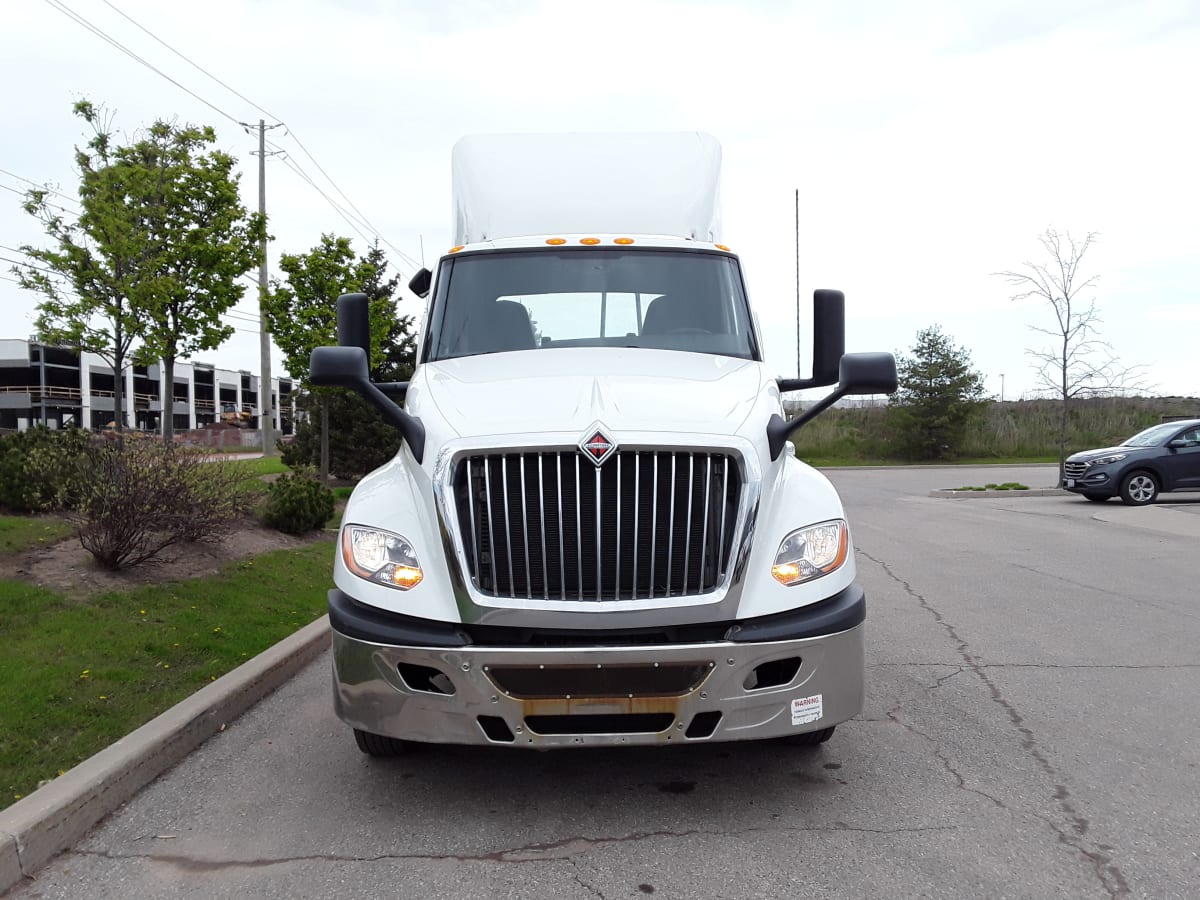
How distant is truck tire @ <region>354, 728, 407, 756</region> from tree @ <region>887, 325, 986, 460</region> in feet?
115

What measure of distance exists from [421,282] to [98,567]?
339cm

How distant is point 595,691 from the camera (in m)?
3.49

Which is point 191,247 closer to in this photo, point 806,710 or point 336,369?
point 336,369

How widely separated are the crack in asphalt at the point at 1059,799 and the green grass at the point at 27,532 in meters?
7.03

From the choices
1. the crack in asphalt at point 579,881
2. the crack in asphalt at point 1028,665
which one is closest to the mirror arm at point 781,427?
the crack in asphalt at point 579,881

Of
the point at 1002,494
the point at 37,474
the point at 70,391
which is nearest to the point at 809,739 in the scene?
the point at 37,474

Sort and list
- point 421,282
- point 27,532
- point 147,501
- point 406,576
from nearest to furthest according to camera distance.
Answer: point 406,576 → point 421,282 → point 147,501 → point 27,532

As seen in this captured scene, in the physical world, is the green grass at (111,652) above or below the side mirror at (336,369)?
below

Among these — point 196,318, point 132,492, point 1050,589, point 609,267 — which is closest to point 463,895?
point 609,267

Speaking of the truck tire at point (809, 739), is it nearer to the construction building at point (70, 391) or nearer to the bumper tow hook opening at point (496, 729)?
the bumper tow hook opening at point (496, 729)

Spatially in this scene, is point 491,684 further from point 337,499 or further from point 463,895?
point 337,499

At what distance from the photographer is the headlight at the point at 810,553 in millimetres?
3730

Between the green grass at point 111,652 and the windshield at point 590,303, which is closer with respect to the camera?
the green grass at point 111,652

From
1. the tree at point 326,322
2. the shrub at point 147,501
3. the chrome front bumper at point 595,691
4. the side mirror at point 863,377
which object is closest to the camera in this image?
the chrome front bumper at point 595,691
